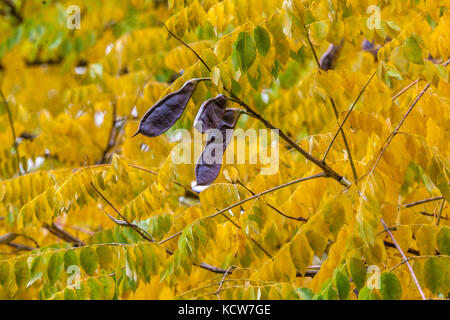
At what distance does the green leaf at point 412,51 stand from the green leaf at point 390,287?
1051mm

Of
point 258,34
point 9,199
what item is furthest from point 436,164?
point 9,199

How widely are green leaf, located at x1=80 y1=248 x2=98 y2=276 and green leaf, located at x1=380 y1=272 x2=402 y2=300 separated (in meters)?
1.62

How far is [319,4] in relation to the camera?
2908 mm

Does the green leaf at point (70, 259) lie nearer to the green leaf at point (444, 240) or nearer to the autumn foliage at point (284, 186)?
the autumn foliage at point (284, 186)

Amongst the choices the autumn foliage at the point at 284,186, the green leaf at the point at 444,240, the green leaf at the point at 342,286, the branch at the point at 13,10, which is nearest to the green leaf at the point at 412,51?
the autumn foliage at the point at 284,186

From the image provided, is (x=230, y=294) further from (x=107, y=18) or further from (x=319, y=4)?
(x=107, y=18)

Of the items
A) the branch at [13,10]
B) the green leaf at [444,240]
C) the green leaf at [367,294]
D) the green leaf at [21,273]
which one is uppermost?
the branch at [13,10]

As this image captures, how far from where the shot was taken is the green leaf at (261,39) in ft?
8.51

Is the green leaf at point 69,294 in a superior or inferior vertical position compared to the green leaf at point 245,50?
inferior

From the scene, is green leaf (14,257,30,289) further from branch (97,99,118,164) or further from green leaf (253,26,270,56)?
branch (97,99,118,164)

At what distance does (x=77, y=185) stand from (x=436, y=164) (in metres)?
2.21

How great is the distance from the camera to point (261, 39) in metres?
2.60

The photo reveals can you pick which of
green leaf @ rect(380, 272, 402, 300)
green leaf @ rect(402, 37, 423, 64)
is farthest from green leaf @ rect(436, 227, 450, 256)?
green leaf @ rect(402, 37, 423, 64)

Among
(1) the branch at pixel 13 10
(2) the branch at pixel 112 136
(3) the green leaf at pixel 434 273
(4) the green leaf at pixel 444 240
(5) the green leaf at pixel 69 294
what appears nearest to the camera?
(3) the green leaf at pixel 434 273
